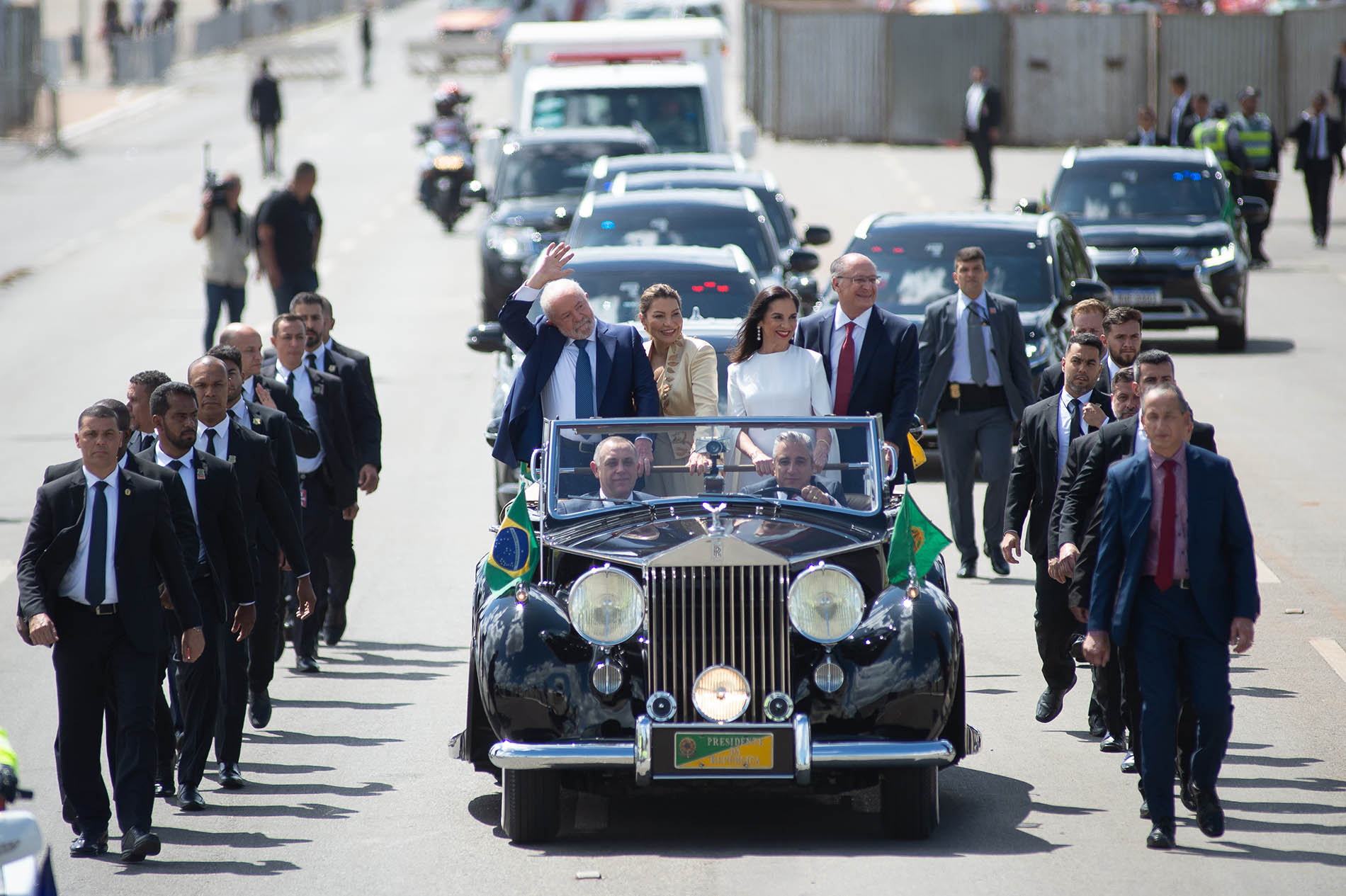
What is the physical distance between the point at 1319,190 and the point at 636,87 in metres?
9.81

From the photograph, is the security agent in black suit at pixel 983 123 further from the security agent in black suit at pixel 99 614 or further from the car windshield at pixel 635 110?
the security agent in black suit at pixel 99 614

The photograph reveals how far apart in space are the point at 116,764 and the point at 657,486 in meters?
2.38

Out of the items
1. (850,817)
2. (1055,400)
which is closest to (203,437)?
(850,817)

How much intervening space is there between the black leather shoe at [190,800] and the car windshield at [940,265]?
8.73m

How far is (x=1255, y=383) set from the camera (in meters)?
19.4

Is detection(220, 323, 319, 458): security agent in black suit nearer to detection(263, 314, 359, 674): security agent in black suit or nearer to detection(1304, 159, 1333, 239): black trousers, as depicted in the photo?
detection(263, 314, 359, 674): security agent in black suit

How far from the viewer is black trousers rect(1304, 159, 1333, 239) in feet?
91.2

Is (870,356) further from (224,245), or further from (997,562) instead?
(224,245)

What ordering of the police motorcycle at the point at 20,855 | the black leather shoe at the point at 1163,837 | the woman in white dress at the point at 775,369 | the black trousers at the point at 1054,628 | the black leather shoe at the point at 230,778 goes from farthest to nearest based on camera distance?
1. the woman in white dress at the point at 775,369
2. the black trousers at the point at 1054,628
3. the black leather shoe at the point at 230,778
4. the black leather shoe at the point at 1163,837
5. the police motorcycle at the point at 20,855

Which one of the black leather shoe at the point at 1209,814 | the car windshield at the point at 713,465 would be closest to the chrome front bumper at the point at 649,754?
the black leather shoe at the point at 1209,814

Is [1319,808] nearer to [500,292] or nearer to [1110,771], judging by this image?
[1110,771]

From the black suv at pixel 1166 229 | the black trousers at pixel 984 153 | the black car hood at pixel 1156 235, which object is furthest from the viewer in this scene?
the black trousers at pixel 984 153

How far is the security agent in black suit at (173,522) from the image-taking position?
762 centimetres

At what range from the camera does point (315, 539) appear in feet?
35.3
